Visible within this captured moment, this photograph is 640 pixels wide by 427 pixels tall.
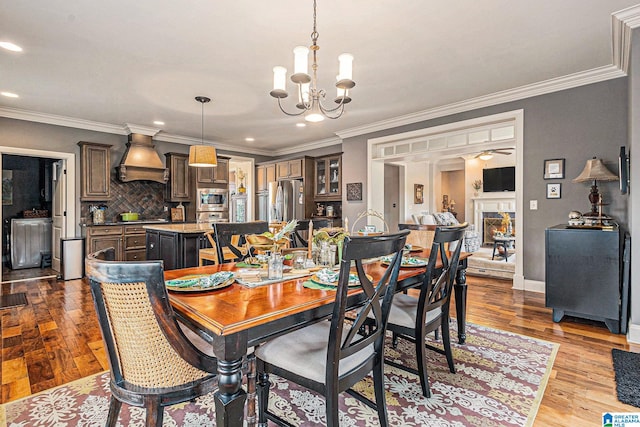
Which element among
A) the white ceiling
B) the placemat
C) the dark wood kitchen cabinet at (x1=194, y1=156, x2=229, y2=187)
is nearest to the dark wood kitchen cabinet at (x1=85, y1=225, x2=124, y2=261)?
the dark wood kitchen cabinet at (x1=194, y1=156, x2=229, y2=187)

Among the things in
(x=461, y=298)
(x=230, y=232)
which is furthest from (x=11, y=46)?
(x=461, y=298)

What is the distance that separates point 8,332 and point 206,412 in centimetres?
246

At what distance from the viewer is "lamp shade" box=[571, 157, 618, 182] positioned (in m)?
3.40

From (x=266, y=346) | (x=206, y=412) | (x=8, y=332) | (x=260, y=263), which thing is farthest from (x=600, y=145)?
(x=8, y=332)

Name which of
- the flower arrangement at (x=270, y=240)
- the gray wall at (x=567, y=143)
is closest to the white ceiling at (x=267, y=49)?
the gray wall at (x=567, y=143)

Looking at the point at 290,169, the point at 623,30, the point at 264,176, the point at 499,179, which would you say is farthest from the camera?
the point at 499,179

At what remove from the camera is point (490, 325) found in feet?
9.89

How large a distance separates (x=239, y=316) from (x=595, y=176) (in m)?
3.99

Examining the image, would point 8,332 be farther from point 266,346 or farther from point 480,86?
point 480,86

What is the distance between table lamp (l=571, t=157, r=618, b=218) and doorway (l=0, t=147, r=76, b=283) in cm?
724

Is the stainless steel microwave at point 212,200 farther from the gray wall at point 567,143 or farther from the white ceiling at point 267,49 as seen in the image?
the gray wall at point 567,143

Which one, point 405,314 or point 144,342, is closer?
point 144,342

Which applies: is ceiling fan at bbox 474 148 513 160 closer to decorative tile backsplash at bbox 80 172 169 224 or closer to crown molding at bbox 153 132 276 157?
crown molding at bbox 153 132 276 157

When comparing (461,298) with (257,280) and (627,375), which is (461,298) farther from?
(257,280)
